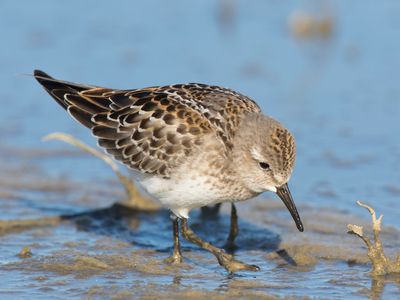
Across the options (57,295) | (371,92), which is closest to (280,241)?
(57,295)

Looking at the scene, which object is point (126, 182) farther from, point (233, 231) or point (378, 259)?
point (378, 259)

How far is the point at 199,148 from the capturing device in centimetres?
750

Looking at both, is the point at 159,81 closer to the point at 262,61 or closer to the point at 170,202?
the point at 262,61

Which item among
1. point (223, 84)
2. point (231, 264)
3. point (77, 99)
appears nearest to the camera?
point (231, 264)

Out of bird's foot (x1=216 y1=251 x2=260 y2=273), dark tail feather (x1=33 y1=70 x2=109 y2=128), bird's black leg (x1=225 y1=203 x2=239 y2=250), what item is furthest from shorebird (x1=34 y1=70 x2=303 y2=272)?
bird's black leg (x1=225 y1=203 x2=239 y2=250)

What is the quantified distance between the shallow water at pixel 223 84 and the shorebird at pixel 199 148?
1.80ft

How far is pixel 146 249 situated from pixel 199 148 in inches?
48.5

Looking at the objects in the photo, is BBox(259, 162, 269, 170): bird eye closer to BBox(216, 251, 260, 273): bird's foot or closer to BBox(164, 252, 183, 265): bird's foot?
BBox(216, 251, 260, 273): bird's foot

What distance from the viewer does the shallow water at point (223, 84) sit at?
7.38m

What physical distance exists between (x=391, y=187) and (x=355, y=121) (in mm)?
1863

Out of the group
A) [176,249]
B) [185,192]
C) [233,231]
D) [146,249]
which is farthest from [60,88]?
[233,231]

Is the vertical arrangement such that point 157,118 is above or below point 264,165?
above

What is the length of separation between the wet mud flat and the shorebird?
333 mm

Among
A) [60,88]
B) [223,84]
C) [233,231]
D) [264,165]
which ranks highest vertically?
[223,84]
